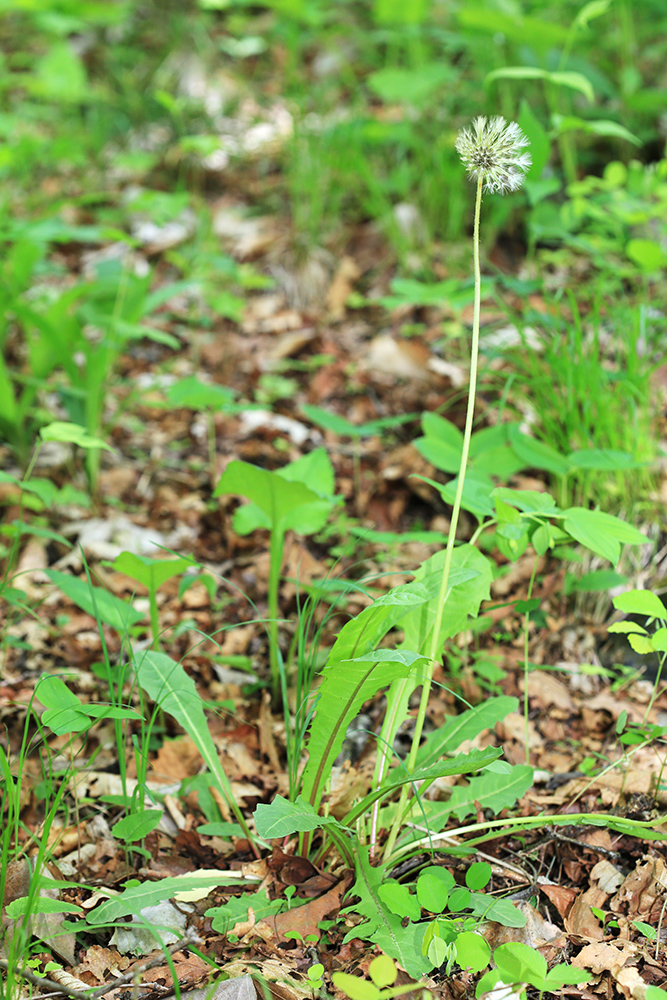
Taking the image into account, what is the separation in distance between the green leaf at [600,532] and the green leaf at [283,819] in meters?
0.65

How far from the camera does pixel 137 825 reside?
1283mm

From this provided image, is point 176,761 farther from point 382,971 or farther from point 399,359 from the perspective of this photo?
point 399,359

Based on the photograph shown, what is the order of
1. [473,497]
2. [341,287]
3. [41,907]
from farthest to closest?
[341,287]
[473,497]
[41,907]

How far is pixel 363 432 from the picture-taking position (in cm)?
208

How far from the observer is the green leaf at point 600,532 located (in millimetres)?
1273

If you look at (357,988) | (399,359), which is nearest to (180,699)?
(357,988)

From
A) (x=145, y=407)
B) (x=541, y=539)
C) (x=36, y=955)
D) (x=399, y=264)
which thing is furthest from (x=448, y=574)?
(x=399, y=264)

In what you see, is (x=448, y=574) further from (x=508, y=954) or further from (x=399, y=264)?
(x=399, y=264)

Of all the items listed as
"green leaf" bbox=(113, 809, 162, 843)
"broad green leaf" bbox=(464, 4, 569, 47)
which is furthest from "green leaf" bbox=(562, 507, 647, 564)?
"broad green leaf" bbox=(464, 4, 569, 47)

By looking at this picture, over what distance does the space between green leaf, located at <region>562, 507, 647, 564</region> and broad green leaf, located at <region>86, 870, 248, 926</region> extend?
0.87 m

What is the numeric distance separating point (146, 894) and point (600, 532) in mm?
1005

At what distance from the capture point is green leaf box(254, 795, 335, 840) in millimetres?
1062

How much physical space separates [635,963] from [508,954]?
26cm

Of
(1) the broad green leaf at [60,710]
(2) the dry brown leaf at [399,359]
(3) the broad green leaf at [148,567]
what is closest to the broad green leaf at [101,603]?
(3) the broad green leaf at [148,567]
